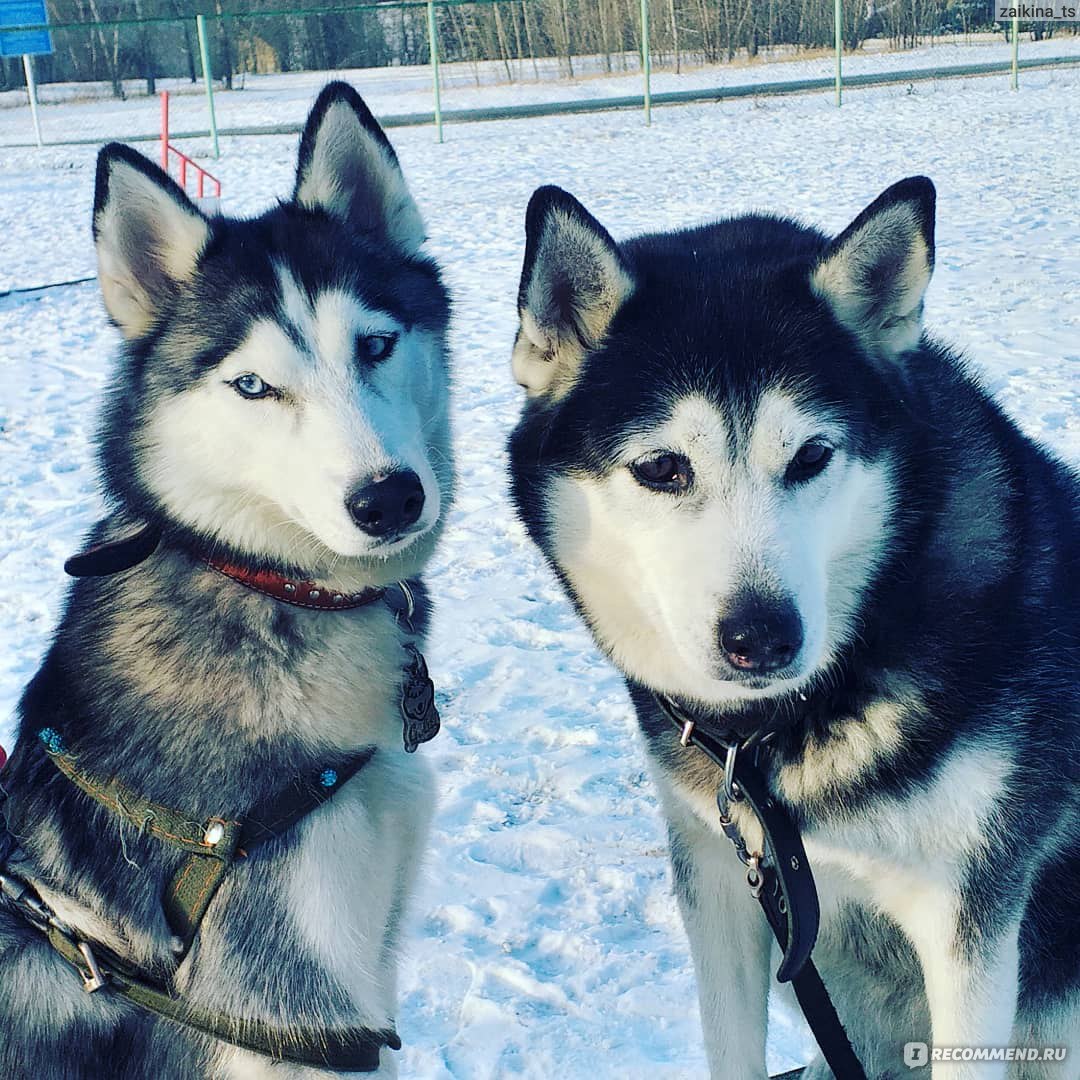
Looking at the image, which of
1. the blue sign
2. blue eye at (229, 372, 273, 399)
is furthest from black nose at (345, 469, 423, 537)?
the blue sign

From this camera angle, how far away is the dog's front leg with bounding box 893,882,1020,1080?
6.17 feet

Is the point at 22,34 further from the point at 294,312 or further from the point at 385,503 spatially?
the point at 385,503

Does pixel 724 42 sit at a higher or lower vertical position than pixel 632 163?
higher

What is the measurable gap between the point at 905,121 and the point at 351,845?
54.3 feet

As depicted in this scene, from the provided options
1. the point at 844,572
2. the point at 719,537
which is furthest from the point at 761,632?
the point at 844,572

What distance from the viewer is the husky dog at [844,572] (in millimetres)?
1872

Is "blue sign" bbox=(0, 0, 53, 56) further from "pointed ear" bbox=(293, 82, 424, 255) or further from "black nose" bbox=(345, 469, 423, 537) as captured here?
"black nose" bbox=(345, 469, 423, 537)

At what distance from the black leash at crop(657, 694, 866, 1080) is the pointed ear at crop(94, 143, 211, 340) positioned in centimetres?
130

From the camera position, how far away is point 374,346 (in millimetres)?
2254

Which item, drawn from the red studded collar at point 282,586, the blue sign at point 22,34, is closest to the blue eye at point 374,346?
the red studded collar at point 282,586

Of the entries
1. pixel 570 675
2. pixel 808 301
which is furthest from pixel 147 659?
pixel 570 675

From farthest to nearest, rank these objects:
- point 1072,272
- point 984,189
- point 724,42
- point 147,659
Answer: point 724,42 → point 984,189 → point 1072,272 → point 147,659

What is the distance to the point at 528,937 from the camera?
9.16 feet

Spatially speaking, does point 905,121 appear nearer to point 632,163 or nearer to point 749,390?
point 632,163
